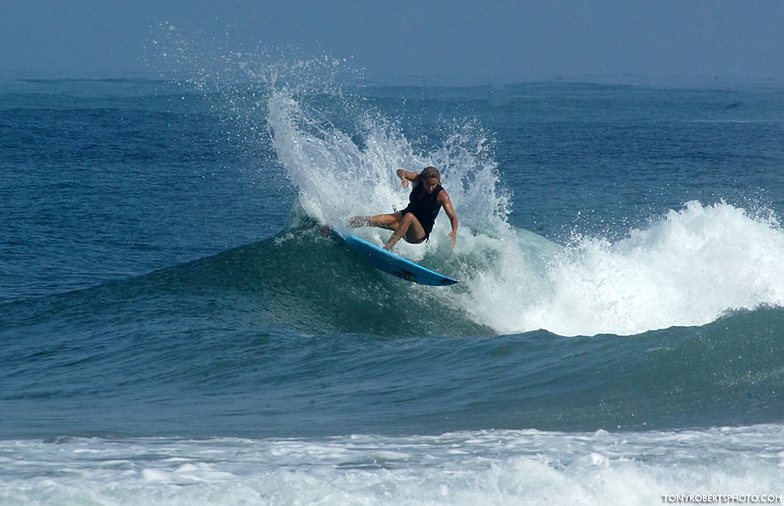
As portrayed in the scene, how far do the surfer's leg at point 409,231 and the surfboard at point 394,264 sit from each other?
0.18 metres

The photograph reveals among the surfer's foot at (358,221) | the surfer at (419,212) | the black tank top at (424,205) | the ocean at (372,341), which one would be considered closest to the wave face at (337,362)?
the ocean at (372,341)

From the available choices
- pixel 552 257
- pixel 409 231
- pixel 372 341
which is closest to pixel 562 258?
pixel 552 257

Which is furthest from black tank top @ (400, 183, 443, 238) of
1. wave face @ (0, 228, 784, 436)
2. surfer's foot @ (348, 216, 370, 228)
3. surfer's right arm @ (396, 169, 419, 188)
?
wave face @ (0, 228, 784, 436)

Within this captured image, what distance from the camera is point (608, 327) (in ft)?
41.3

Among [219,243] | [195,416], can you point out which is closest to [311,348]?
[195,416]

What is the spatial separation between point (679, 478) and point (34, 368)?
7.02m

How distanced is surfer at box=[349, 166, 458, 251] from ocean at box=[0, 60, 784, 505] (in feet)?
2.35

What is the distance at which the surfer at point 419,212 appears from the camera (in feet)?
41.4

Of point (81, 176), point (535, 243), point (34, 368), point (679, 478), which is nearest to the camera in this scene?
point (679, 478)

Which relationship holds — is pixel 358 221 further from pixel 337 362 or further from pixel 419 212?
pixel 337 362

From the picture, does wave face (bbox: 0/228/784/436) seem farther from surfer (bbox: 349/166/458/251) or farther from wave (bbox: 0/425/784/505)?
surfer (bbox: 349/166/458/251)

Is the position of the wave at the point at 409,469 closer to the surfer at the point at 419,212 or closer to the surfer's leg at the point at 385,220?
the surfer at the point at 419,212

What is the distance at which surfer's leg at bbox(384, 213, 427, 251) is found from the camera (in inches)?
506

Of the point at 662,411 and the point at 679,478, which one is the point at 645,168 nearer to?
the point at 662,411
